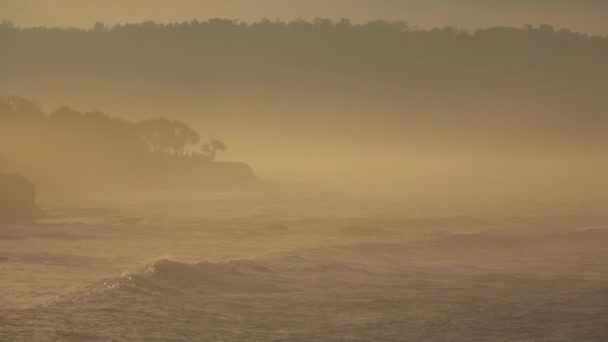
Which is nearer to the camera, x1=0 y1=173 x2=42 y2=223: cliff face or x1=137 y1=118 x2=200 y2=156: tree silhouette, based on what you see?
x1=0 y1=173 x2=42 y2=223: cliff face

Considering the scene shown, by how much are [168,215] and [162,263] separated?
35613 millimetres

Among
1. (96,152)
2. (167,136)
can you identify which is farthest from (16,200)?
(167,136)

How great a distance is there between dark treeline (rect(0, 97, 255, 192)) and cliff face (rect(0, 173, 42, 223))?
140ft

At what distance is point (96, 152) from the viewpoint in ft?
395

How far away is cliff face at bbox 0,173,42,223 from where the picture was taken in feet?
189

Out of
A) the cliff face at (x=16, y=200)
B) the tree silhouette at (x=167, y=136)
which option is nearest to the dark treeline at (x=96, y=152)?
the tree silhouette at (x=167, y=136)

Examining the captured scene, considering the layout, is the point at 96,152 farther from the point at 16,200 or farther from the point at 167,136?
the point at 16,200

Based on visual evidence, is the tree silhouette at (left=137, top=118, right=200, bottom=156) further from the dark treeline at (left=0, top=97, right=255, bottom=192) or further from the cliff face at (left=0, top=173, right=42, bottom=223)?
the cliff face at (left=0, top=173, right=42, bottom=223)

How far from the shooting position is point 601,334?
2231 centimetres

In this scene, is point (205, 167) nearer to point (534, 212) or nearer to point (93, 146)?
point (93, 146)

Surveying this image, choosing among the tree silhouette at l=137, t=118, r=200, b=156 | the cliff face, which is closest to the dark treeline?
the tree silhouette at l=137, t=118, r=200, b=156

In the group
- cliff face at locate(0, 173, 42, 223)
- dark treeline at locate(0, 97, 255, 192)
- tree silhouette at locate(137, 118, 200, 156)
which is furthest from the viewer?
tree silhouette at locate(137, 118, 200, 156)

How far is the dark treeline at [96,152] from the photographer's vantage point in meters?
111

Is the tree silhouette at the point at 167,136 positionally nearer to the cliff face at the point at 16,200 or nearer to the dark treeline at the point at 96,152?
the dark treeline at the point at 96,152
